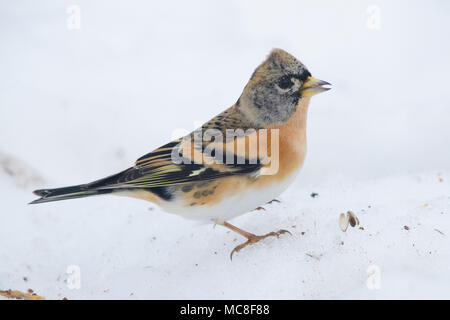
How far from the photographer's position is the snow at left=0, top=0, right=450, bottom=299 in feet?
7.36

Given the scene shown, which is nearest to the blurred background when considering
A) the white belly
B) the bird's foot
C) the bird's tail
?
the bird's foot

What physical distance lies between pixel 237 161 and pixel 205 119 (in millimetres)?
1515

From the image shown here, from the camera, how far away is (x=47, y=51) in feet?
14.1

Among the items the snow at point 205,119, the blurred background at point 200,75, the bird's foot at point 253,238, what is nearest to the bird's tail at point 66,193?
the snow at point 205,119

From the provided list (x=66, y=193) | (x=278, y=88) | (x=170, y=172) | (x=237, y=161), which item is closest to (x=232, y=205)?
(x=237, y=161)

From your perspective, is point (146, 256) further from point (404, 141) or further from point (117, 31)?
point (117, 31)

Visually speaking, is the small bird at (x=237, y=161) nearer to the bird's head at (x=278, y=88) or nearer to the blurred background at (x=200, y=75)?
the bird's head at (x=278, y=88)

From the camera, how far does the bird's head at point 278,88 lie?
243cm

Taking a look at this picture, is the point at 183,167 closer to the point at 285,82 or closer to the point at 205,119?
the point at 285,82

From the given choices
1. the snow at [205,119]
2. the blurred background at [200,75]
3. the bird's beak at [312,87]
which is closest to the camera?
the snow at [205,119]

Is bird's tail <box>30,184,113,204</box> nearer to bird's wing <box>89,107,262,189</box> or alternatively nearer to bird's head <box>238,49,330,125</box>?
bird's wing <box>89,107,262,189</box>

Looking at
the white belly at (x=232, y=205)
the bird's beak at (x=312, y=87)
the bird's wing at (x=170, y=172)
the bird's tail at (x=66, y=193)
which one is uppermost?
the bird's beak at (x=312, y=87)

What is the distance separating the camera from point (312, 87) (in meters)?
2.41
